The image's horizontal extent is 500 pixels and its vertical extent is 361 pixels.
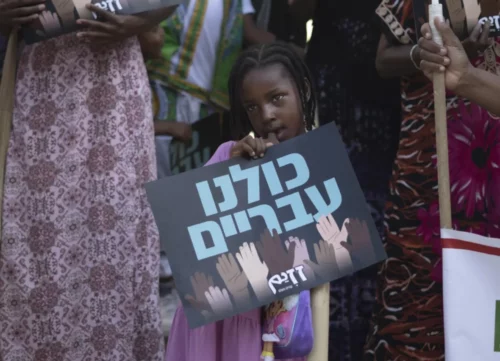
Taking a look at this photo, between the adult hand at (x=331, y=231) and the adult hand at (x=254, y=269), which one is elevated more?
the adult hand at (x=331, y=231)

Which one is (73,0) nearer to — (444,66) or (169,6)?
(169,6)

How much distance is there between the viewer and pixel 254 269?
283 centimetres

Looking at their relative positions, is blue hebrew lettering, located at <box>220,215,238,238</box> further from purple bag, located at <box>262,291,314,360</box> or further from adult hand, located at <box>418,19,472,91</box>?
adult hand, located at <box>418,19,472,91</box>

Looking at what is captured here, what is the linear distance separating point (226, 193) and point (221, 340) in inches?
17.5

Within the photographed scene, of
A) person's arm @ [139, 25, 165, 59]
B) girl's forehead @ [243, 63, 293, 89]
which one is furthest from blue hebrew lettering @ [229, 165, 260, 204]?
person's arm @ [139, 25, 165, 59]

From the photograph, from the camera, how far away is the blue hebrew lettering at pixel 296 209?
288cm

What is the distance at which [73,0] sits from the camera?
3.68 m

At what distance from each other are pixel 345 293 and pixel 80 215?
120 cm

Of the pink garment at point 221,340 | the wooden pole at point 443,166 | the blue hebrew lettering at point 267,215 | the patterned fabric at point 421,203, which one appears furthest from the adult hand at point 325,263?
the patterned fabric at point 421,203

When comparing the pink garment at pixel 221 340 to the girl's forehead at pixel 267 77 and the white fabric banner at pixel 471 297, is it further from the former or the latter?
the white fabric banner at pixel 471 297

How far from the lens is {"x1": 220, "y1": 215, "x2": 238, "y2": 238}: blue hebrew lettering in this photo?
9.38 ft

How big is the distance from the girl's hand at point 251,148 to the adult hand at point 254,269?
24 cm

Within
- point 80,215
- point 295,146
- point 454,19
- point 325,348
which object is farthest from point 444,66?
point 80,215

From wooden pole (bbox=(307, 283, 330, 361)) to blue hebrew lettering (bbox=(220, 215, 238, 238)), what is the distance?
0.86 feet
